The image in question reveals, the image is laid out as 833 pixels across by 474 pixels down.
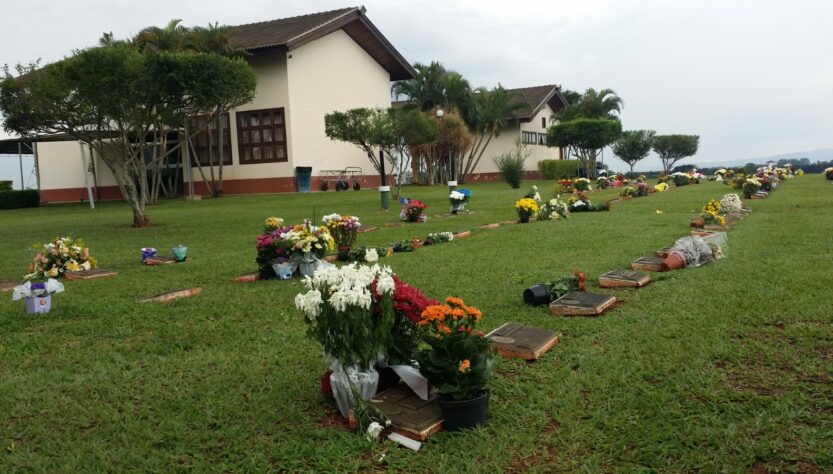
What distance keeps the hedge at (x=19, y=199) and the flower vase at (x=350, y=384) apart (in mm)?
31312

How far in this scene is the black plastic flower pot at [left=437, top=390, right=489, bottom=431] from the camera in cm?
317

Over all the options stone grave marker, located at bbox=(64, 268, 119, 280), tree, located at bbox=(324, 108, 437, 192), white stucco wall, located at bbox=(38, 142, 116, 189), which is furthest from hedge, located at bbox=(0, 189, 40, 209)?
stone grave marker, located at bbox=(64, 268, 119, 280)

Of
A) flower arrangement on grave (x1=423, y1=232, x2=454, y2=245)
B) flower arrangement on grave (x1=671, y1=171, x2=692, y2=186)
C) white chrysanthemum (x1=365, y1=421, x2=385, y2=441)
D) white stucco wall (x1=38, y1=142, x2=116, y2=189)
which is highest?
white stucco wall (x1=38, y1=142, x2=116, y2=189)

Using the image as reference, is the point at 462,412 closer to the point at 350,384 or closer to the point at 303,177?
the point at 350,384

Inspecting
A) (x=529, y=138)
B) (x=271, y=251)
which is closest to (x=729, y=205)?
(x=271, y=251)

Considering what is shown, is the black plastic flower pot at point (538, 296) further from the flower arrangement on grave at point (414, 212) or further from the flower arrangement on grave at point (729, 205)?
the flower arrangement on grave at point (729, 205)

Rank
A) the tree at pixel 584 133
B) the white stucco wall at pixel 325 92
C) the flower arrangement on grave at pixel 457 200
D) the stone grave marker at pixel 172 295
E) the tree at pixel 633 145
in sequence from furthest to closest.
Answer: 1. the tree at pixel 633 145
2. the tree at pixel 584 133
3. the white stucco wall at pixel 325 92
4. the flower arrangement on grave at pixel 457 200
5. the stone grave marker at pixel 172 295

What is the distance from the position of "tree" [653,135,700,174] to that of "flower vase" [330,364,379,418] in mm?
54033

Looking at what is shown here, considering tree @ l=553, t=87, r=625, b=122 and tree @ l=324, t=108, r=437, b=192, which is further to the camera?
tree @ l=553, t=87, r=625, b=122

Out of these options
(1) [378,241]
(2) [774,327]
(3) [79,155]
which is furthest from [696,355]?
(3) [79,155]

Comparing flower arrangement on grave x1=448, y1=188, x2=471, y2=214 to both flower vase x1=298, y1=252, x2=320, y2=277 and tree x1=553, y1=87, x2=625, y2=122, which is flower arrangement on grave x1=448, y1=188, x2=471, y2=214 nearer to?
flower vase x1=298, y1=252, x2=320, y2=277

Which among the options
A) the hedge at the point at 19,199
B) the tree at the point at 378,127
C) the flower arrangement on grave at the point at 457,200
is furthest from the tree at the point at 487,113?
the hedge at the point at 19,199

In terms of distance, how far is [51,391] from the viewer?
3.92 m

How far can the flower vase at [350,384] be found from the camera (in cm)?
337
